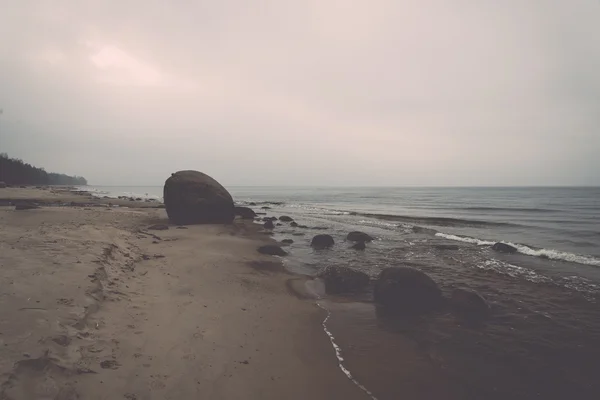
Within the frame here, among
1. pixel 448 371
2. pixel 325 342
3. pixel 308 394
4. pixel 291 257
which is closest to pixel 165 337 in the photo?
pixel 308 394

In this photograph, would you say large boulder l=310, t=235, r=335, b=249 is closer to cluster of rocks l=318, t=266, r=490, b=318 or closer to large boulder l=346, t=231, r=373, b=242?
large boulder l=346, t=231, r=373, b=242

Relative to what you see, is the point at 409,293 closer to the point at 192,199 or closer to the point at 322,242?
the point at 322,242

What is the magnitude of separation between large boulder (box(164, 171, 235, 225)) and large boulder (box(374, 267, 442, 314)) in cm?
1455

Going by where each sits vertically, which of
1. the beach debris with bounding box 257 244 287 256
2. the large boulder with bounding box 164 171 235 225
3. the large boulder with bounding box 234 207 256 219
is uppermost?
the large boulder with bounding box 164 171 235 225

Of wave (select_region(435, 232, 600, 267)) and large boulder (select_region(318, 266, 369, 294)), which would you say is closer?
large boulder (select_region(318, 266, 369, 294))

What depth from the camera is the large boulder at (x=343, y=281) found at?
940 centimetres

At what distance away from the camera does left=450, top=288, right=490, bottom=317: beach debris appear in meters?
7.75

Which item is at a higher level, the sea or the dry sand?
the dry sand

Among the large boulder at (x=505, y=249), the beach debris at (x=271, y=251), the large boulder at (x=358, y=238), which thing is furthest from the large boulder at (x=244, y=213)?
the large boulder at (x=505, y=249)

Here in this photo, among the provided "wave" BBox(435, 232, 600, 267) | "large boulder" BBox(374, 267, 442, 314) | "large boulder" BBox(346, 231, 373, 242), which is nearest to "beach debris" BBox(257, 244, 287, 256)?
"large boulder" BBox(346, 231, 373, 242)

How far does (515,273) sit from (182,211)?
18.1m

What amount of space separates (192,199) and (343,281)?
13530 mm

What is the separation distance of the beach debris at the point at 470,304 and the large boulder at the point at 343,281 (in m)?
2.68

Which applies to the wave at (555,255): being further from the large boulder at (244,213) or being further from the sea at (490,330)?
the large boulder at (244,213)
